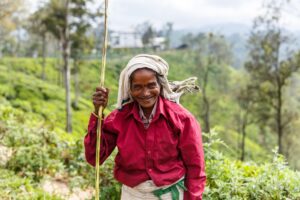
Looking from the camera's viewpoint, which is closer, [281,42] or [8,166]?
[8,166]

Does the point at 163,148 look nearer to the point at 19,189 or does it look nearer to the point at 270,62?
the point at 19,189

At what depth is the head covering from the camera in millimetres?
2127

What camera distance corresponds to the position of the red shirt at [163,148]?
7.08 feet

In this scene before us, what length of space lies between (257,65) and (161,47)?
137 ft

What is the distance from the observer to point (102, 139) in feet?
7.54

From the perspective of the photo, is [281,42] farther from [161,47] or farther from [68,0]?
[161,47]

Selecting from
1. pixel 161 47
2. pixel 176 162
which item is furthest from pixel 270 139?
pixel 176 162

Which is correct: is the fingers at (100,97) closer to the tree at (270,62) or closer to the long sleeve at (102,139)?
the long sleeve at (102,139)

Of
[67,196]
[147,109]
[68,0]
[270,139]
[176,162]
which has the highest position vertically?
[68,0]

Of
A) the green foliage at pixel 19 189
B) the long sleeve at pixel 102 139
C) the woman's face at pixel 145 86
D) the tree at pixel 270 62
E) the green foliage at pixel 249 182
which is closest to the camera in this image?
the woman's face at pixel 145 86

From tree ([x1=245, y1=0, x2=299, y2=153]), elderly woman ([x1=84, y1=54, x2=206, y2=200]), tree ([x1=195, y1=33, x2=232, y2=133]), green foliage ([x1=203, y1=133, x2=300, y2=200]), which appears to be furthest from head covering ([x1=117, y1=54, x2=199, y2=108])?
tree ([x1=195, y1=33, x2=232, y2=133])

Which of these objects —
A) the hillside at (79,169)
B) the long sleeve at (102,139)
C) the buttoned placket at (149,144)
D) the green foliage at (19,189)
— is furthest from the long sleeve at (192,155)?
the green foliage at (19,189)

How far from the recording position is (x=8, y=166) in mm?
5438

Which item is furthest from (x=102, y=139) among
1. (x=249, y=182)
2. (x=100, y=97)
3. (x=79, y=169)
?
(x=79, y=169)
